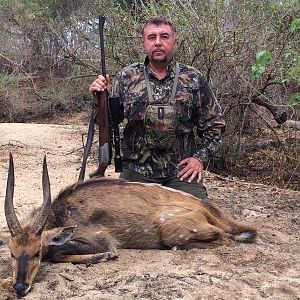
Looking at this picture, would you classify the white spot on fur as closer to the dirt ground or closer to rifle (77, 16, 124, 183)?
the dirt ground

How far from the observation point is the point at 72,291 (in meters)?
3.78

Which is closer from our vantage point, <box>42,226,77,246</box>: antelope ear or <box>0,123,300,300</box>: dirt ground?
<box>0,123,300,300</box>: dirt ground

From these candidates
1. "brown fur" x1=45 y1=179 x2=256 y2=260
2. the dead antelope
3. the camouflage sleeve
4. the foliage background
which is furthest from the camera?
the foliage background

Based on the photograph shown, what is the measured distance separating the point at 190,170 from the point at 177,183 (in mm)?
242

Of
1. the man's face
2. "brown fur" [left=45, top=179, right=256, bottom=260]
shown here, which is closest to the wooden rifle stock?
the man's face

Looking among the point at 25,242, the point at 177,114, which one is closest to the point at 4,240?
the point at 25,242

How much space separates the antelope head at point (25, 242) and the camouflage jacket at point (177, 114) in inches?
56.9

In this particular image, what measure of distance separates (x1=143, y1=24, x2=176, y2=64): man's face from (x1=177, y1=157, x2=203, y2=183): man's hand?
101 centimetres

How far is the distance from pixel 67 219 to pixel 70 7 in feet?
56.9

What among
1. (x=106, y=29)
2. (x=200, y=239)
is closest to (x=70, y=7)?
(x=106, y=29)

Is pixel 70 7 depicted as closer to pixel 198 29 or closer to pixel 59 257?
pixel 198 29

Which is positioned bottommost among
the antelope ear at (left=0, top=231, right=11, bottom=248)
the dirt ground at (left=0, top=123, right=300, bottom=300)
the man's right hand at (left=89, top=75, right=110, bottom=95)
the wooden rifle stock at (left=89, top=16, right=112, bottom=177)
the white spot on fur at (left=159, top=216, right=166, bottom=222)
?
the dirt ground at (left=0, top=123, right=300, bottom=300)

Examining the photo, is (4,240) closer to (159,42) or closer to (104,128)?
(104,128)

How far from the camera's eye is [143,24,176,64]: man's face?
17.8 ft
